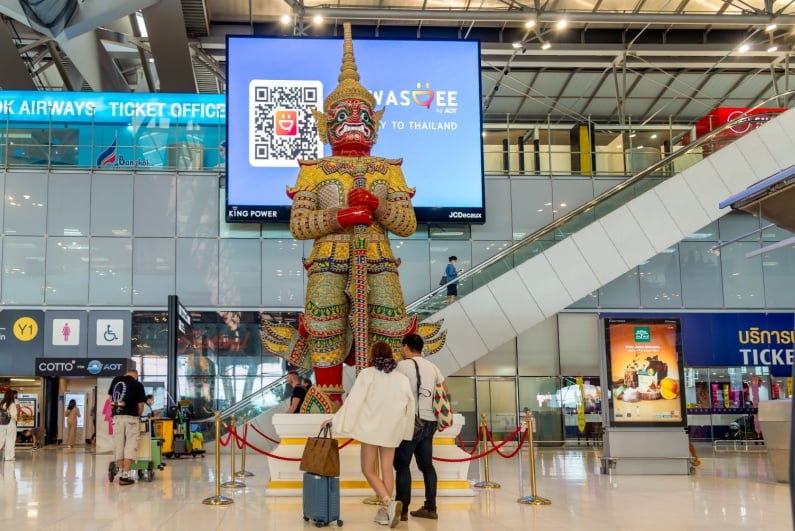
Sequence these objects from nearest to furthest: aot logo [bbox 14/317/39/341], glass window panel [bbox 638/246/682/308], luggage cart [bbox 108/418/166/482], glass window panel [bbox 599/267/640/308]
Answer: luggage cart [bbox 108/418/166/482] < aot logo [bbox 14/317/39/341] < glass window panel [bbox 599/267/640/308] < glass window panel [bbox 638/246/682/308]

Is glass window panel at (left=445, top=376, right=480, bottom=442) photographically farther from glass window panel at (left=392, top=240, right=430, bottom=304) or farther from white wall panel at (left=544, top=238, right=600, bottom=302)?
white wall panel at (left=544, top=238, right=600, bottom=302)

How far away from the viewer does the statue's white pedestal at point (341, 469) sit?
913 centimetres

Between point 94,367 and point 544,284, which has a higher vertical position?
point 544,284

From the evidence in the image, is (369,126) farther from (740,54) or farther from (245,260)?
(740,54)

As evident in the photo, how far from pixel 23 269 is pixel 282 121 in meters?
7.27

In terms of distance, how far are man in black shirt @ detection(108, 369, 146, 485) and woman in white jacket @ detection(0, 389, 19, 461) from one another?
649 cm

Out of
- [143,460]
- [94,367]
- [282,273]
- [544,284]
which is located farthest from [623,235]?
[94,367]

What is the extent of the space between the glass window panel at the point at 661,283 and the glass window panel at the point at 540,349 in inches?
103

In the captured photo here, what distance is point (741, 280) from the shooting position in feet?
74.7

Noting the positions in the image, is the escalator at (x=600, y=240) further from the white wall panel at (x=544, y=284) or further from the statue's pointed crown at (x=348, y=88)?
the statue's pointed crown at (x=348, y=88)

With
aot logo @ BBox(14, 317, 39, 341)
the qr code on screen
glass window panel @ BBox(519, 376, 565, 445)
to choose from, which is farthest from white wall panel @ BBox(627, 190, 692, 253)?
aot logo @ BBox(14, 317, 39, 341)

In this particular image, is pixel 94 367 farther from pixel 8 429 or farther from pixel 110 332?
pixel 8 429

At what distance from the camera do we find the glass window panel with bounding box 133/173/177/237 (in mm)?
21094

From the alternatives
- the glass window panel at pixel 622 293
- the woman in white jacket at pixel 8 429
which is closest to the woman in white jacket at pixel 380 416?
the woman in white jacket at pixel 8 429
